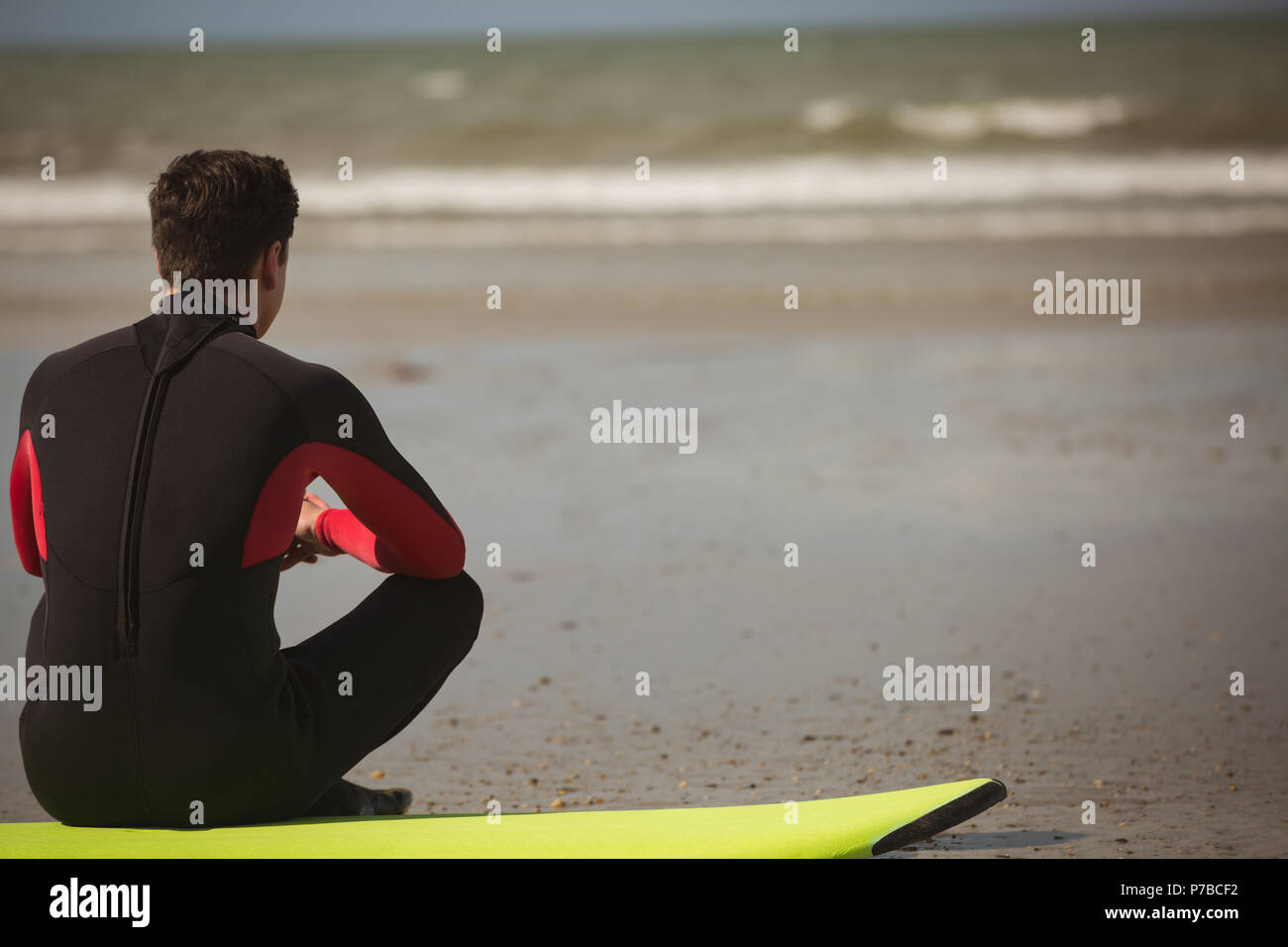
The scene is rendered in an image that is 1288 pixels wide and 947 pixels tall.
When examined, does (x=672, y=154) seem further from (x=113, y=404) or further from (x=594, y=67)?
(x=113, y=404)

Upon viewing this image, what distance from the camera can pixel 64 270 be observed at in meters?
13.0

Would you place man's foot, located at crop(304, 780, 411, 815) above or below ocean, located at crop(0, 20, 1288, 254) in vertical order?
below

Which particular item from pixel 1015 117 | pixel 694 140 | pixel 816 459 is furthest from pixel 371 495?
pixel 1015 117

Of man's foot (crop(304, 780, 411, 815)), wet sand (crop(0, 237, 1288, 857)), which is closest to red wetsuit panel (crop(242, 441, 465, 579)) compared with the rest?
man's foot (crop(304, 780, 411, 815))

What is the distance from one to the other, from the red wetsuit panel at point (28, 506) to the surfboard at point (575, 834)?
453 millimetres

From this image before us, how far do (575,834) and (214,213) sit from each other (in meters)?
1.17

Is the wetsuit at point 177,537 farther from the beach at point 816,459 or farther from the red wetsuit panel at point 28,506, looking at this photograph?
the beach at point 816,459

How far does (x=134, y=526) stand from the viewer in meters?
2.08

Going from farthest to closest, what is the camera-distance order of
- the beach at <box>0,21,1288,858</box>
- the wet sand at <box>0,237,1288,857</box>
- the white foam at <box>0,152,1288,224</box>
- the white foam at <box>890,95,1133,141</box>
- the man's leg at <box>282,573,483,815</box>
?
1. the white foam at <box>890,95,1133,141</box>
2. the white foam at <box>0,152,1288,224</box>
3. the beach at <box>0,21,1288,858</box>
4. the wet sand at <box>0,237,1288,857</box>
5. the man's leg at <box>282,573,483,815</box>

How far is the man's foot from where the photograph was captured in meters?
2.53

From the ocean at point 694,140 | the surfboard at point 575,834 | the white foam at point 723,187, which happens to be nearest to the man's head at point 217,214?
the surfboard at point 575,834

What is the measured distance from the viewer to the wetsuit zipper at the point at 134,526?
208 centimetres

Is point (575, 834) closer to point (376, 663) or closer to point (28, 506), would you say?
point (376, 663)

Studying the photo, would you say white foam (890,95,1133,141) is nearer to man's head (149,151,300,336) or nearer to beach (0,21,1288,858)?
beach (0,21,1288,858)
